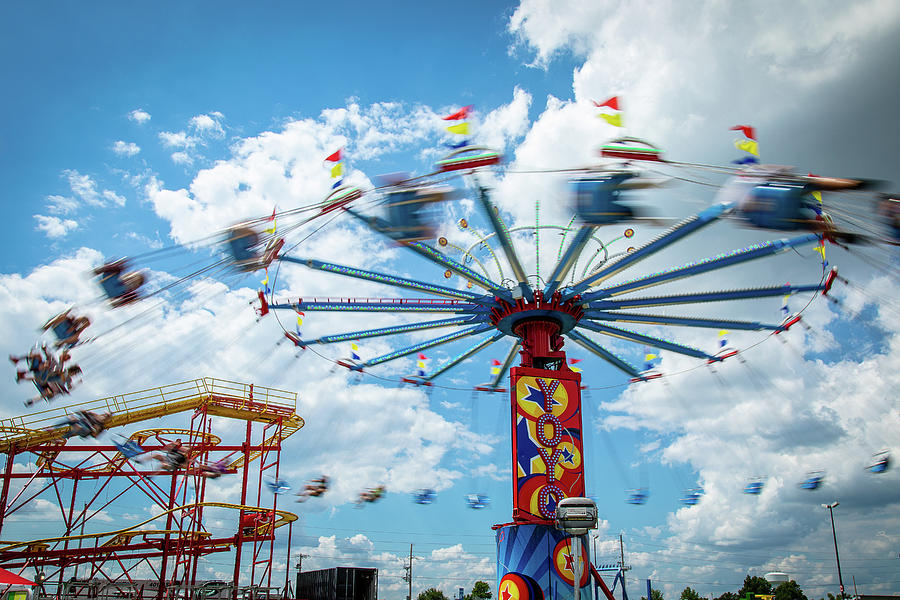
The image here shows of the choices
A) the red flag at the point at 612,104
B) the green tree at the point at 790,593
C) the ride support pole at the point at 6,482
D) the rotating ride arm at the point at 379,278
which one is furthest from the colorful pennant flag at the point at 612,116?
the green tree at the point at 790,593

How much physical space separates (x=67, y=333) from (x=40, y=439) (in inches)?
524

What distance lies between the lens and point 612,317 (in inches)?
899

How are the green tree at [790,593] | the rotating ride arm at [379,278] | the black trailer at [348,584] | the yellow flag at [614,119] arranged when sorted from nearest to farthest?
the yellow flag at [614,119] → the rotating ride arm at [379,278] → the black trailer at [348,584] → the green tree at [790,593]

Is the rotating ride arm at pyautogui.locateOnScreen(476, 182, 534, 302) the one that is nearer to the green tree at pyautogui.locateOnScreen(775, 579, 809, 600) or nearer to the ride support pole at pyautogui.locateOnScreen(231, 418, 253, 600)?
the ride support pole at pyautogui.locateOnScreen(231, 418, 253, 600)

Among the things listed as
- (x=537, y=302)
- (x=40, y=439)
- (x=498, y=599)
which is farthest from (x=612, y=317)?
(x=40, y=439)

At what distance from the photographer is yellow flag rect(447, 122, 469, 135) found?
14812mm

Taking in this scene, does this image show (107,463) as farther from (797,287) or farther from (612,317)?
(797,287)

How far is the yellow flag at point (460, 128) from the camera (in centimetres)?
1481

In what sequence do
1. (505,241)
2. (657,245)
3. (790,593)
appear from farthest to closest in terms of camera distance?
(790,593) → (505,241) → (657,245)


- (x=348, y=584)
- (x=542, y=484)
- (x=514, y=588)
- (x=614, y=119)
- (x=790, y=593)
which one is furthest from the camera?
(x=790, y=593)

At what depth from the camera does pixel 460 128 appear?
583 inches

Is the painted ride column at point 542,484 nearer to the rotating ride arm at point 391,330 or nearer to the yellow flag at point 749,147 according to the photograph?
the rotating ride arm at point 391,330

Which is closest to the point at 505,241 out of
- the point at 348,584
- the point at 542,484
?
the point at 542,484

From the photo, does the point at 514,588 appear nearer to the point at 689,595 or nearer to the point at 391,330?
the point at 391,330
